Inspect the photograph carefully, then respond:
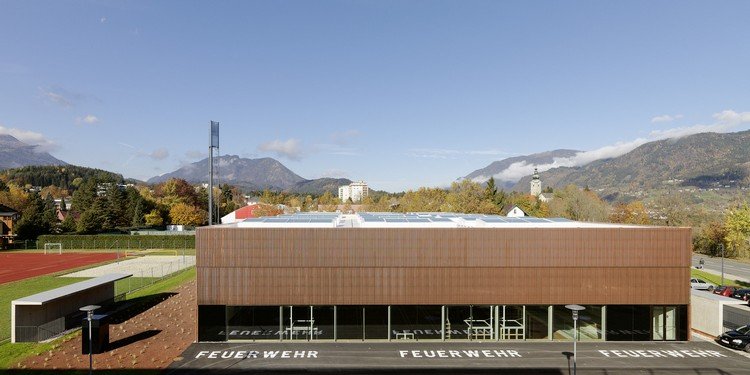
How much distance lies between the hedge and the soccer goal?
92cm

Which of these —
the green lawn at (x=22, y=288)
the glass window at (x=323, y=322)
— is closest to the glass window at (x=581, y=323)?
the glass window at (x=323, y=322)

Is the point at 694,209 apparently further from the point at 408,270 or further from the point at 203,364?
the point at 203,364

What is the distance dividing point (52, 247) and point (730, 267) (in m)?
109

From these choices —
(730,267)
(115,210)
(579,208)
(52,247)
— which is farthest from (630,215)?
(52,247)

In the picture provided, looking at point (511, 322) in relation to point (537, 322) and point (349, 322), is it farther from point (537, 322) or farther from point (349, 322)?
point (349, 322)

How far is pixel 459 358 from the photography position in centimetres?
2186

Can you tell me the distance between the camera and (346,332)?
24641 millimetres

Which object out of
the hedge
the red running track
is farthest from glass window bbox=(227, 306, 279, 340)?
the hedge

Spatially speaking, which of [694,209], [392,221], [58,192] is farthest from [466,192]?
[58,192]

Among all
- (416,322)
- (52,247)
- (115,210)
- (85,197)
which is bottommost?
(52,247)

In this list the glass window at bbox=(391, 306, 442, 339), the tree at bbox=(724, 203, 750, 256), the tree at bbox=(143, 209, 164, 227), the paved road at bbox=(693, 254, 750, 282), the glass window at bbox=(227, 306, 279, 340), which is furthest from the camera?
the tree at bbox=(143, 209, 164, 227)

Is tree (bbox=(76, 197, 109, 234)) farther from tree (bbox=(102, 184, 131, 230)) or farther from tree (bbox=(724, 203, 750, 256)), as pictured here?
tree (bbox=(724, 203, 750, 256))

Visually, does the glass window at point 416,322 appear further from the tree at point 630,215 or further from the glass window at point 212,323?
the tree at point 630,215

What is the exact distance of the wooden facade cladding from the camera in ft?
80.9
